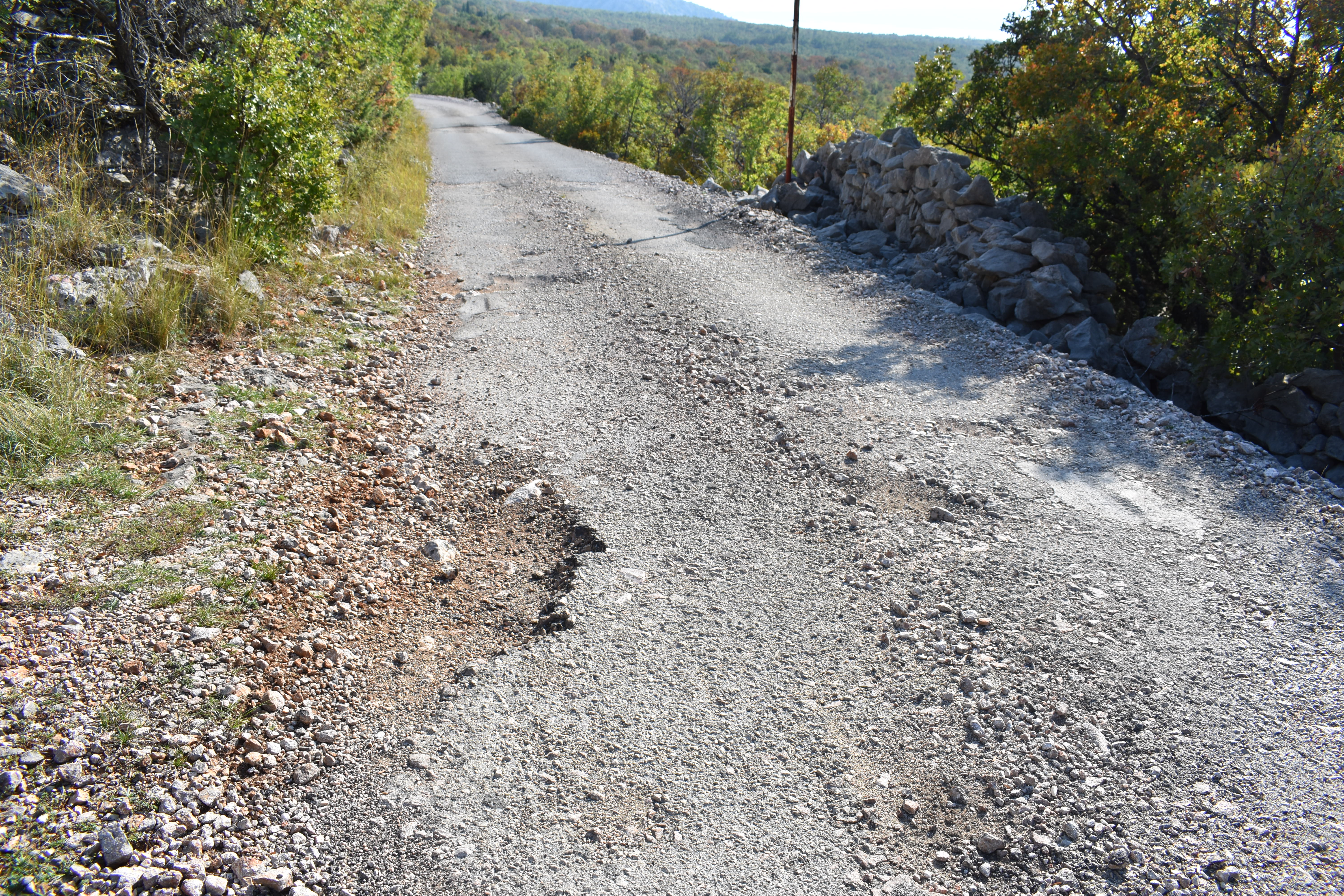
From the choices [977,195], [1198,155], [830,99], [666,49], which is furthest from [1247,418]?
[666,49]

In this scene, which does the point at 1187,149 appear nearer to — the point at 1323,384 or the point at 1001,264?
the point at 1001,264

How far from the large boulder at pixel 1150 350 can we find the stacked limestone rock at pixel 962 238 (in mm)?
135

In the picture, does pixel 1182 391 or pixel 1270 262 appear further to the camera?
pixel 1182 391

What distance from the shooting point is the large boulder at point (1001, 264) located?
700 centimetres

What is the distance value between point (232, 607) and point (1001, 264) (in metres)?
6.76

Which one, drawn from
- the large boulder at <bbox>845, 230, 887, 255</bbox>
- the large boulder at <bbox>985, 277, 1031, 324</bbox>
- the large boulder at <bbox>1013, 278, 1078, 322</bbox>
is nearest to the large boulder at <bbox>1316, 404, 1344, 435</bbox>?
the large boulder at <bbox>1013, 278, 1078, 322</bbox>

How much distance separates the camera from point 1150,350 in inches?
238

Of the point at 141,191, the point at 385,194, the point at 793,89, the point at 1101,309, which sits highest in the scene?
the point at 793,89

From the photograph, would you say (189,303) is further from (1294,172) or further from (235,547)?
(1294,172)

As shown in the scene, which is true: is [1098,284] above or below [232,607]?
above

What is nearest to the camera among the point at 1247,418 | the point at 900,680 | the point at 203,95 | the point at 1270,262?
the point at 900,680

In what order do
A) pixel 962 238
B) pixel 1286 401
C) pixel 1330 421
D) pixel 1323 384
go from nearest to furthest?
pixel 1330 421 → pixel 1323 384 → pixel 1286 401 → pixel 962 238

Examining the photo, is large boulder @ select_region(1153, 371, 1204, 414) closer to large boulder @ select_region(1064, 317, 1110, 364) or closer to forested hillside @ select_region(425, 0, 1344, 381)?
forested hillside @ select_region(425, 0, 1344, 381)

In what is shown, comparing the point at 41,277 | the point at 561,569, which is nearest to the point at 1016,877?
the point at 561,569
